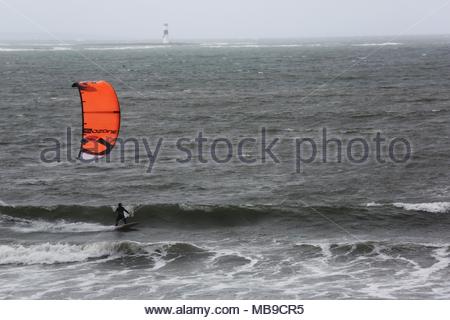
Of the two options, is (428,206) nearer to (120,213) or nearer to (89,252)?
(120,213)

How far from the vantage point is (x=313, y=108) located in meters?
60.0

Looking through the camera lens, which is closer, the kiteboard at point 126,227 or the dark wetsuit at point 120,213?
the dark wetsuit at point 120,213

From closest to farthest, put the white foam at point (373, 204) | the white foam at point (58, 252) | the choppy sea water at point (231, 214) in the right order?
the choppy sea water at point (231, 214) → the white foam at point (58, 252) → the white foam at point (373, 204)

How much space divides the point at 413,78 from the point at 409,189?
58821 mm

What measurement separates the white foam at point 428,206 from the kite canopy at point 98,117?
46.6ft

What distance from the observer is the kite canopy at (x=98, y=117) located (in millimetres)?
21672

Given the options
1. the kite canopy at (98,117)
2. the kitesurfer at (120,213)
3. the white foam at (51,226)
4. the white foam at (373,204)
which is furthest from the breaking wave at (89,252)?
the white foam at (373,204)

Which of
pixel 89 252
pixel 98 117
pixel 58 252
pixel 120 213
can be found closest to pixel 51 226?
pixel 120 213

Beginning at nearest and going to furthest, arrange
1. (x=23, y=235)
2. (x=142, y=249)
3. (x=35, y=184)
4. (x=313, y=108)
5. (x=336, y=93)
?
1. (x=142, y=249)
2. (x=23, y=235)
3. (x=35, y=184)
4. (x=313, y=108)
5. (x=336, y=93)

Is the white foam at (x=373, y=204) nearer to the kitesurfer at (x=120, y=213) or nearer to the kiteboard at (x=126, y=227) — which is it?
the kiteboard at (x=126, y=227)

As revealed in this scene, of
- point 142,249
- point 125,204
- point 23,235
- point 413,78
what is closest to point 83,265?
point 142,249

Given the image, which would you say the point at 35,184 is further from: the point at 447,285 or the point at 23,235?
the point at 447,285

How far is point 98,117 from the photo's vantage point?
22.1m

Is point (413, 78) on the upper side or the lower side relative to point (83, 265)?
upper
